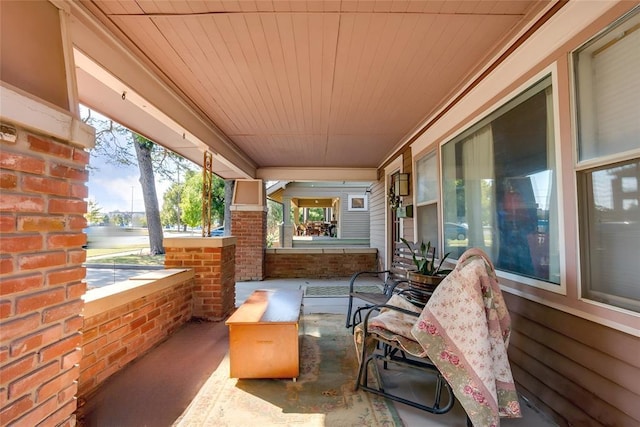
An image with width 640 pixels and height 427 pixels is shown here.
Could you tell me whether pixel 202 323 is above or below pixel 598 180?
below

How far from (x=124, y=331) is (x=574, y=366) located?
2974 mm

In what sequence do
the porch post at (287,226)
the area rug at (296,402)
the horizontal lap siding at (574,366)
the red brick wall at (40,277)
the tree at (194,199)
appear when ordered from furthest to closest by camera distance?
1. the tree at (194,199)
2. the porch post at (287,226)
3. the area rug at (296,402)
4. the horizontal lap siding at (574,366)
5. the red brick wall at (40,277)

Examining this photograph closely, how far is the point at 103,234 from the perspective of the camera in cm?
268

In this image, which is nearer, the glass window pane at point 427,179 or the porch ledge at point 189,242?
the porch ledge at point 189,242

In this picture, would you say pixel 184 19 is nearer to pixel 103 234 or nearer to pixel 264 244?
pixel 103 234

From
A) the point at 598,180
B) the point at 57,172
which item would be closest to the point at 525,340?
the point at 598,180

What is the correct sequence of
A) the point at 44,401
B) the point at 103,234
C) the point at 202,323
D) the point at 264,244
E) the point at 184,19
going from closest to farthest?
the point at 44,401
the point at 184,19
the point at 103,234
the point at 202,323
the point at 264,244

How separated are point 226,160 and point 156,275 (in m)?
2.43

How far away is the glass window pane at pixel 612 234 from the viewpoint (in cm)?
143

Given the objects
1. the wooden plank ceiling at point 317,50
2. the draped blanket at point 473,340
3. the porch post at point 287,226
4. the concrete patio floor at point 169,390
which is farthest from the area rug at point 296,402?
the porch post at point 287,226

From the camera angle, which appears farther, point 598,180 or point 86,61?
point 86,61

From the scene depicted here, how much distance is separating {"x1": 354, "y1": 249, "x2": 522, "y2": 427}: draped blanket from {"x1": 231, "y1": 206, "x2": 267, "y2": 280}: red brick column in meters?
5.31

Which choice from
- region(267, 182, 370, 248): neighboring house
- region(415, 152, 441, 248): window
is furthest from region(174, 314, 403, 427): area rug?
region(267, 182, 370, 248): neighboring house

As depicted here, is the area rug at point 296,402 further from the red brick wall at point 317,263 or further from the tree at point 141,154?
the tree at point 141,154
